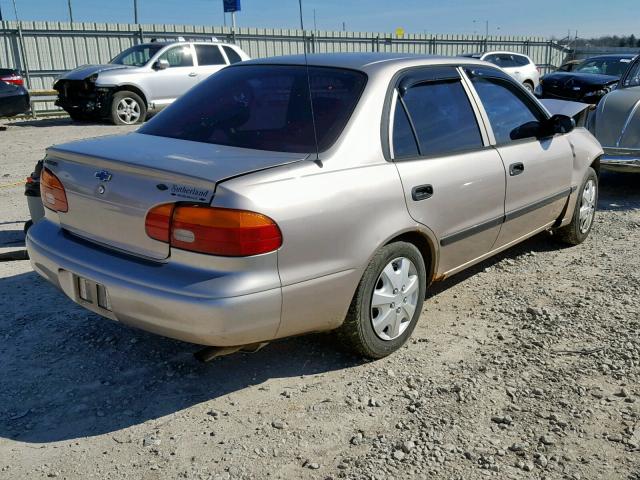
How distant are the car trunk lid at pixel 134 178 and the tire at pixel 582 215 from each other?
3256mm

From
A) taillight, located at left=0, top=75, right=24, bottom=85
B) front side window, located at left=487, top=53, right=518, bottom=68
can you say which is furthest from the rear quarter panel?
front side window, located at left=487, top=53, right=518, bottom=68

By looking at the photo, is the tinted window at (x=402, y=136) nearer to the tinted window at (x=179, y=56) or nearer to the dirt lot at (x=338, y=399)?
the dirt lot at (x=338, y=399)

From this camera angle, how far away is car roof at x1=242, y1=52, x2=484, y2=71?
369cm

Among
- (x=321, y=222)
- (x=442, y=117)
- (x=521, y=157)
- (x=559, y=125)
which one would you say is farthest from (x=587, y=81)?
(x=321, y=222)

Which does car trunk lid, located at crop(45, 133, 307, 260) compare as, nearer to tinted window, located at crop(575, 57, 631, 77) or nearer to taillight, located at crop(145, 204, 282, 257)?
taillight, located at crop(145, 204, 282, 257)

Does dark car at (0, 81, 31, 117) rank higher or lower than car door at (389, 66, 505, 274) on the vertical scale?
lower

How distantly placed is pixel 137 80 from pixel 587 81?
32.4 ft

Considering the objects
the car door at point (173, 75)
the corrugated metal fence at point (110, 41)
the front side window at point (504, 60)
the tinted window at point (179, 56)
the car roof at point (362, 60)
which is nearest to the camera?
the car roof at point (362, 60)

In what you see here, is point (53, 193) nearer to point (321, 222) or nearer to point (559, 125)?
point (321, 222)

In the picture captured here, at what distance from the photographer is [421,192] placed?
353cm

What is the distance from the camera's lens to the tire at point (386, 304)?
3.29 m

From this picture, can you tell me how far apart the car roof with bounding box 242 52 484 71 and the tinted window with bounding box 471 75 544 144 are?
0.97ft

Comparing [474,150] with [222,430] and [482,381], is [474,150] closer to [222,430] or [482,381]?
[482,381]

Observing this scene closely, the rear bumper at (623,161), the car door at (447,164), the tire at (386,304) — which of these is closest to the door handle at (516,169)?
the car door at (447,164)
